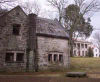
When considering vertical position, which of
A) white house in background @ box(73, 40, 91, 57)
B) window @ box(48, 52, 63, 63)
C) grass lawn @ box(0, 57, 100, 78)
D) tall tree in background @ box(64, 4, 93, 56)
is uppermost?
tall tree in background @ box(64, 4, 93, 56)

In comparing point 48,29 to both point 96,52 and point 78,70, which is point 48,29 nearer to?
point 78,70

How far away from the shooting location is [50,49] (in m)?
21.8

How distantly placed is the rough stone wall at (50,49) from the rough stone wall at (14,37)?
7.07ft

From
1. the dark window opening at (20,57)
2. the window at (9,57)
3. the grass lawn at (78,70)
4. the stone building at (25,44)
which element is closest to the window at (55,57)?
the stone building at (25,44)

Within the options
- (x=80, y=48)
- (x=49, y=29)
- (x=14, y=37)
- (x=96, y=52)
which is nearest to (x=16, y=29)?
(x=14, y=37)

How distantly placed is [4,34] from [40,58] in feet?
17.2

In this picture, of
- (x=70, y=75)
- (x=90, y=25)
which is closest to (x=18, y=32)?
(x=70, y=75)

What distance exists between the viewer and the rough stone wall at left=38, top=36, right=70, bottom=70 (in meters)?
20.9

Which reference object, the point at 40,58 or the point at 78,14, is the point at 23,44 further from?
Answer: the point at 78,14

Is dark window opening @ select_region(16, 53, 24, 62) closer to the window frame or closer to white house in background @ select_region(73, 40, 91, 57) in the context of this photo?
the window frame

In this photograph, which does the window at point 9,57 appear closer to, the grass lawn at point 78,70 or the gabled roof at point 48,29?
the grass lawn at point 78,70

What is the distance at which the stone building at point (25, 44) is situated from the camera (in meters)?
19.5

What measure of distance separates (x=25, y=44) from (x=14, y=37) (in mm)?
1568

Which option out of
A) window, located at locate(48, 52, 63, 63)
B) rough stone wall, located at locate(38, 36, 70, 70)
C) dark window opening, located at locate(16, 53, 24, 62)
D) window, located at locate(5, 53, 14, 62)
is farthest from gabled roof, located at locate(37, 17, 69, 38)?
window, located at locate(5, 53, 14, 62)
